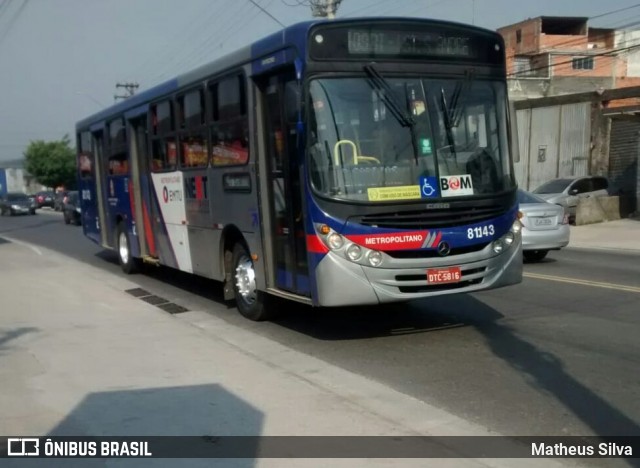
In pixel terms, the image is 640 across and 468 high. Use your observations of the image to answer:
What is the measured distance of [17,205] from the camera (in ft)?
161

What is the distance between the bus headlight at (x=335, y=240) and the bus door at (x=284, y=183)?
48 centimetres

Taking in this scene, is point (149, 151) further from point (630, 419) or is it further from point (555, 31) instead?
point (555, 31)

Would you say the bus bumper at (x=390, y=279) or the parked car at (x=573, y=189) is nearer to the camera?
the bus bumper at (x=390, y=279)

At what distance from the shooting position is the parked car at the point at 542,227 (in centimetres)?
1452

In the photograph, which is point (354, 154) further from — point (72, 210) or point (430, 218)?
point (72, 210)

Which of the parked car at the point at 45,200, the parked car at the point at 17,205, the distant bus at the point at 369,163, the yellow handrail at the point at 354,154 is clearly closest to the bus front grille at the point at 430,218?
the distant bus at the point at 369,163

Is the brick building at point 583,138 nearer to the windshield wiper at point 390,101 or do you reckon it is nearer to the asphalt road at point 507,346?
the asphalt road at point 507,346

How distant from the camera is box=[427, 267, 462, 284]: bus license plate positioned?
7.63m

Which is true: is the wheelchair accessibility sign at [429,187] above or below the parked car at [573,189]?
above

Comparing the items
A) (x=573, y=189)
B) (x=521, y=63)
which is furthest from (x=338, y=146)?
(x=521, y=63)

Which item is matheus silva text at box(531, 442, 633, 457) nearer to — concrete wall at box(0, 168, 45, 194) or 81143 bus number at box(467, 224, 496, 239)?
Answer: 81143 bus number at box(467, 224, 496, 239)

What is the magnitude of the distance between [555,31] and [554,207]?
51.9 metres

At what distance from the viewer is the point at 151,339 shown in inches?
337

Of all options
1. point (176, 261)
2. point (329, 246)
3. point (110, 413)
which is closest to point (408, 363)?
point (329, 246)
